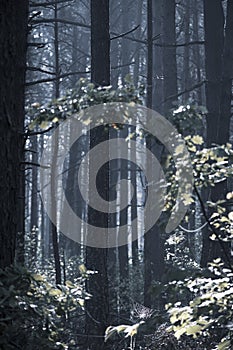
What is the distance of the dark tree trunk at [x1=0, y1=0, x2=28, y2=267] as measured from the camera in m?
5.87

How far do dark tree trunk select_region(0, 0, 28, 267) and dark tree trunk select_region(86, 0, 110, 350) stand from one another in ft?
18.7

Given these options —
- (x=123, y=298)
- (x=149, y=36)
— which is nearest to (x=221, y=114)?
(x=149, y=36)

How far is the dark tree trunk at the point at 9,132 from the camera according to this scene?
19.3ft

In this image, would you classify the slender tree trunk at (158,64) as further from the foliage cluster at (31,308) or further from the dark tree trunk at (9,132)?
the foliage cluster at (31,308)

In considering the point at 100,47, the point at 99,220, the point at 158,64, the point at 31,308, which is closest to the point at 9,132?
the point at 31,308

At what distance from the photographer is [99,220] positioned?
12.4m

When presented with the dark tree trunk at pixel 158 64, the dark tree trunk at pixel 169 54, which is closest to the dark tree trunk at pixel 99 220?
the dark tree trunk at pixel 169 54

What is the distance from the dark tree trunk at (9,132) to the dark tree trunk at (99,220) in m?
5.71

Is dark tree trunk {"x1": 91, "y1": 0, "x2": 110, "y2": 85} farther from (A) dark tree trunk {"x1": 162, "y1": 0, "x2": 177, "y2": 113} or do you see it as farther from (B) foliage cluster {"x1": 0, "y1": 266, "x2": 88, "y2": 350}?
(A) dark tree trunk {"x1": 162, "y1": 0, "x2": 177, "y2": 113}

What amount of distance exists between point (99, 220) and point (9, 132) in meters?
6.60

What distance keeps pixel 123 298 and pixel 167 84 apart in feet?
20.4

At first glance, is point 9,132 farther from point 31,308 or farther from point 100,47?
point 100,47

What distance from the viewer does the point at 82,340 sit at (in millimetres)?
12312

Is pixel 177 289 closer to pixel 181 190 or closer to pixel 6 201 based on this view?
pixel 181 190
